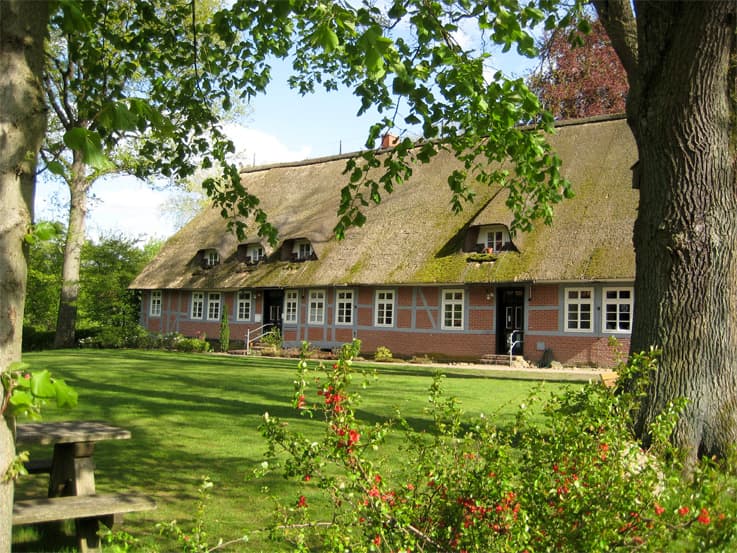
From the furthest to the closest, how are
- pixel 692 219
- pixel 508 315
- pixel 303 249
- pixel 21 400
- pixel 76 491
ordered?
1. pixel 303 249
2. pixel 508 315
3. pixel 692 219
4. pixel 76 491
5. pixel 21 400

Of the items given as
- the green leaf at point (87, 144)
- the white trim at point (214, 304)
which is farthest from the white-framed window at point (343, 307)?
the green leaf at point (87, 144)

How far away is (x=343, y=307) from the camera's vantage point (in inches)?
1035

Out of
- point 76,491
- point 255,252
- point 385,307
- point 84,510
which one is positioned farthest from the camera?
point 255,252

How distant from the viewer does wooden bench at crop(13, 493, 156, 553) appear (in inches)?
147

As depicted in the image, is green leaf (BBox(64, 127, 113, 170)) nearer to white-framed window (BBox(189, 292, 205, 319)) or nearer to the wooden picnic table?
the wooden picnic table

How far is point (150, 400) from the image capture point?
1031 centimetres

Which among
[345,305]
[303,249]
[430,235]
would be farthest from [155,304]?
[430,235]

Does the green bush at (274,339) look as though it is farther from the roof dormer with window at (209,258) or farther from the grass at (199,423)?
the grass at (199,423)

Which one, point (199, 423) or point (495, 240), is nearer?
point (199, 423)

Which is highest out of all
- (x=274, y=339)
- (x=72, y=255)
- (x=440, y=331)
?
(x=72, y=255)

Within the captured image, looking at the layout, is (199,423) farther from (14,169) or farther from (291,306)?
(291,306)

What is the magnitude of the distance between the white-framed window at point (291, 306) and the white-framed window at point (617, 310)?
40.6 ft

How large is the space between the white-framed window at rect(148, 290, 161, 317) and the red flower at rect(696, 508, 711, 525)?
107ft

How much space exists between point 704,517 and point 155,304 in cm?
3316
